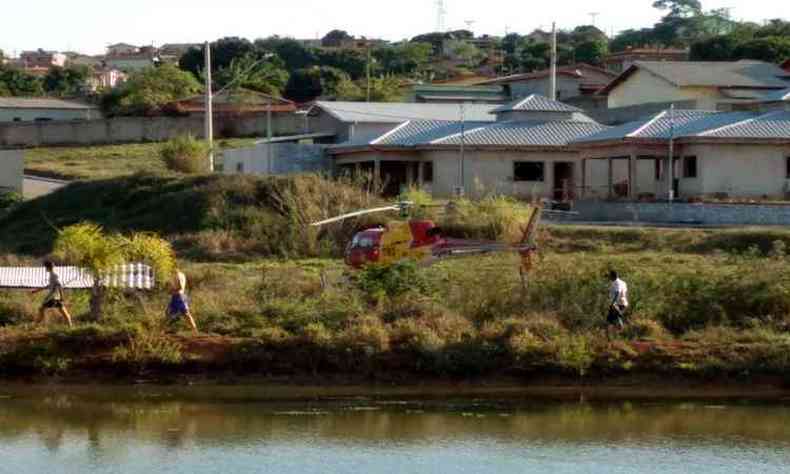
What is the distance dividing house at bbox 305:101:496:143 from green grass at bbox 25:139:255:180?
23.1 feet

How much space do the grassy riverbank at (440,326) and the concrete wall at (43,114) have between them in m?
57.5

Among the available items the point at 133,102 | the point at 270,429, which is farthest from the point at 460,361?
the point at 133,102

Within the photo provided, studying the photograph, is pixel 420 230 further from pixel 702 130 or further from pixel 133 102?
pixel 133 102

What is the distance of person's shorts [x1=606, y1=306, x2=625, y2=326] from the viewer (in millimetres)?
31337

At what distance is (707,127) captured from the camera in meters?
51.9

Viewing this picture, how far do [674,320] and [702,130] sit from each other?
19.8 m

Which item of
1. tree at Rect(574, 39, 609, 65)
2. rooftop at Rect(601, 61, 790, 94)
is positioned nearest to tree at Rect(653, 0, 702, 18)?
tree at Rect(574, 39, 609, 65)

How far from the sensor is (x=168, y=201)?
48406 millimetres

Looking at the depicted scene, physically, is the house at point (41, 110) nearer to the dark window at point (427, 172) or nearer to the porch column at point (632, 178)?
the dark window at point (427, 172)

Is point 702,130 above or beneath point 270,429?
above

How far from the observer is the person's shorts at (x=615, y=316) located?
31.3 meters

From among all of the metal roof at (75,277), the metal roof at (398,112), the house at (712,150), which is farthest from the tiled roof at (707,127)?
the metal roof at (75,277)

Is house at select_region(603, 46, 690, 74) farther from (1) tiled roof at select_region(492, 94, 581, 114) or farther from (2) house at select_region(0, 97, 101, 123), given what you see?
(1) tiled roof at select_region(492, 94, 581, 114)

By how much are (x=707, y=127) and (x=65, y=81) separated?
9252 centimetres
